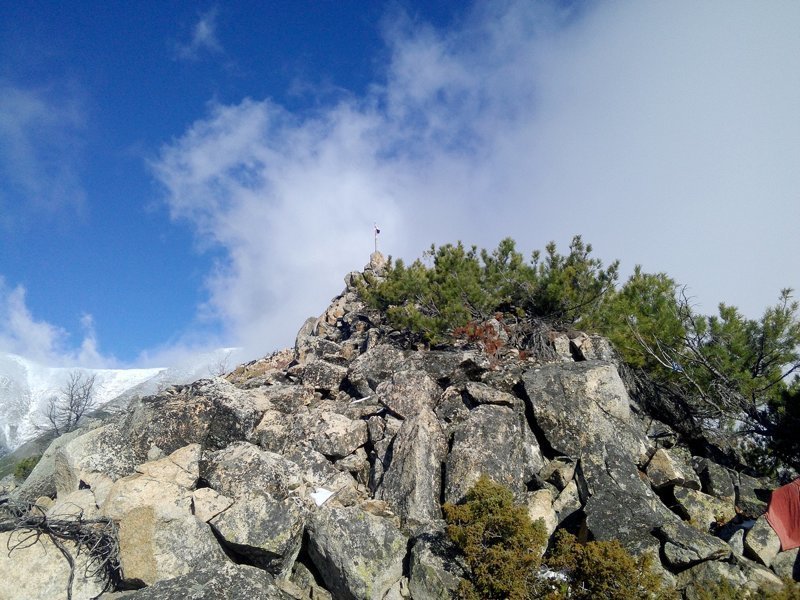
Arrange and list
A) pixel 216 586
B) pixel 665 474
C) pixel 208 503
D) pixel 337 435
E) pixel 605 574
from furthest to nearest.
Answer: pixel 337 435 → pixel 665 474 → pixel 208 503 → pixel 216 586 → pixel 605 574

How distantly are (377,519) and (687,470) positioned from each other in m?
7.92

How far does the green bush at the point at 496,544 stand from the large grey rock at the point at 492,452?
1.31m

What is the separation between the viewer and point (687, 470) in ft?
36.3

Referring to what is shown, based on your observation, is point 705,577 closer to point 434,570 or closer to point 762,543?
point 762,543

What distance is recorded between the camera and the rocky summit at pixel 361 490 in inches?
302

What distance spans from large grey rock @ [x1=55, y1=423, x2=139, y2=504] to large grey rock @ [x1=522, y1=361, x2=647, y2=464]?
10.1m

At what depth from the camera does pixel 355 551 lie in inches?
313

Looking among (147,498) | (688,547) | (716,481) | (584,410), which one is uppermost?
(584,410)

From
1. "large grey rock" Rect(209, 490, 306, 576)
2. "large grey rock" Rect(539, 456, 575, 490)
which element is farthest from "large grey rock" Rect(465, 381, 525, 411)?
"large grey rock" Rect(209, 490, 306, 576)

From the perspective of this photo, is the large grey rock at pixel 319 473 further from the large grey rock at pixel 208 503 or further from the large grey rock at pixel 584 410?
the large grey rock at pixel 584 410

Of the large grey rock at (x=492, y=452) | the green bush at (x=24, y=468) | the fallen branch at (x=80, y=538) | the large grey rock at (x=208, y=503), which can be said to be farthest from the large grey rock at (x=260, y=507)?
the green bush at (x=24, y=468)

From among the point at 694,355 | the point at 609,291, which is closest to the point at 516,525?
the point at 694,355

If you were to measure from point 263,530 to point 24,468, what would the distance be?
14.3 m

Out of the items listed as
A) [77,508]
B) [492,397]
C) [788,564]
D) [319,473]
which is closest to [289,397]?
[319,473]
